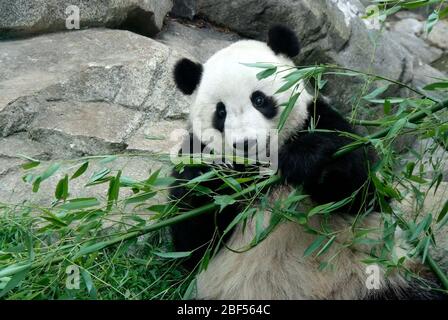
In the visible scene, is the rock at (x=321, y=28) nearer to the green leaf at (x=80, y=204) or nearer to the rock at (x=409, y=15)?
the green leaf at (x=80, y=204)

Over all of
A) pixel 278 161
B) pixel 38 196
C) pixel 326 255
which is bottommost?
pixel 38 196

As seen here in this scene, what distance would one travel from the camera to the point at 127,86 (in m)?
4.71

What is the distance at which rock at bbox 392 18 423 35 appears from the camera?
31.2 feet

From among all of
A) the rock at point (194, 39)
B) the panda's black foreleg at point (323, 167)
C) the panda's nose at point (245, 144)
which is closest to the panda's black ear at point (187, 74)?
the panda's nose at point (245, 144)

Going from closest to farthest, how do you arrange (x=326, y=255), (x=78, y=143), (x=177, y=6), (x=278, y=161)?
(x=278, y=161) → (x=326, y=255) → (x=78, y=143) → (x=177, y=6)

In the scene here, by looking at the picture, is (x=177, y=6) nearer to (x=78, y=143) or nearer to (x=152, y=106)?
(x=152, y=106)

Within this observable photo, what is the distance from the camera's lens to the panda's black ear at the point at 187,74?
3512 mm

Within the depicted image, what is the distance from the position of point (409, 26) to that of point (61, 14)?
5989 millimetres

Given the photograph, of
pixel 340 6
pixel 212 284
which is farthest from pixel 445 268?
pixel 340 6

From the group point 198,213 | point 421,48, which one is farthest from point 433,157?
point 421,48

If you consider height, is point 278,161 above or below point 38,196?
above

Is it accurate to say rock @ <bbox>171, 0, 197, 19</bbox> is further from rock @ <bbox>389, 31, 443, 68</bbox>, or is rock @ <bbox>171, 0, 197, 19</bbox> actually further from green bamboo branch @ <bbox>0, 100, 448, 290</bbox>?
rock @ <bbox>389, 31, 443, 68</bbox>

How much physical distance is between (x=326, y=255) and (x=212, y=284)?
1.89 ft

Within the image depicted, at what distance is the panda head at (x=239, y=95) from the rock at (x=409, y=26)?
6434 mm
